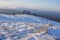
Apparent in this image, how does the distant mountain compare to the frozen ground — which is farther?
the distant mountain

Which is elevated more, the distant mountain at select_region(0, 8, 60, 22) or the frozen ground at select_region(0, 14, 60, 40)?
the distant mountain at select_region(0, 8, 60, 22)

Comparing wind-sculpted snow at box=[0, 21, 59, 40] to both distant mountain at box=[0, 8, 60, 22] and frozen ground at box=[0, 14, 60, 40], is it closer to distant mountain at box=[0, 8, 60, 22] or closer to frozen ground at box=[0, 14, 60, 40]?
frozen ground at box=[0, 14, 60, 40]

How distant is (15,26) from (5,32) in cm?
15

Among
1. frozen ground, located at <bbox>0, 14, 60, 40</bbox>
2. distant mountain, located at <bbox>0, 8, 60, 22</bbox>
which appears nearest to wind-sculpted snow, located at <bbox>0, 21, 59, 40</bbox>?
frozen ground, located at <bbox>0, 14, 60, 40</bbox>

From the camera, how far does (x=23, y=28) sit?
5.41ft

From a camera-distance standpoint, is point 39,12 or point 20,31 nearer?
point 20,31

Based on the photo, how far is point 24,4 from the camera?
178cm

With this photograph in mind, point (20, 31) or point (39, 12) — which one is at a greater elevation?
point (39, 12)

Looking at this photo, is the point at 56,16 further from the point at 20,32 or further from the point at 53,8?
the point at 20,32

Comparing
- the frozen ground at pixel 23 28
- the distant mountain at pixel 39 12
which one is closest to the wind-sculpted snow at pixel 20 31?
the frozen ground at pixel 23 28

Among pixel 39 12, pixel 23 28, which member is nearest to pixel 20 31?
pixel 23 28

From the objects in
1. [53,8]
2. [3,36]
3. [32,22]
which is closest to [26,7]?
[32,22]

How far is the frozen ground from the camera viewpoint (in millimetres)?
1478

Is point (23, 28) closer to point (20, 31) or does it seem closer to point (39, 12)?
point (20, 31)
